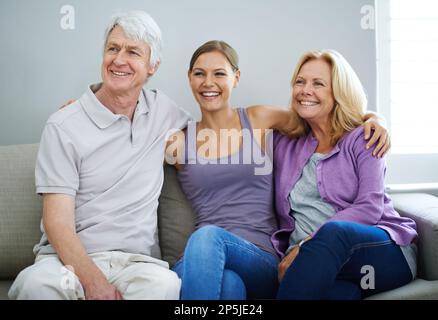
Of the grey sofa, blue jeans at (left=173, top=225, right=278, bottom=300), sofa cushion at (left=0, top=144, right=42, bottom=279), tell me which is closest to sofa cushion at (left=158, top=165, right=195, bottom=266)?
the grey sofa

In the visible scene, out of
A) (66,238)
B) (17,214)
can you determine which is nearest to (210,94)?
(66,238)

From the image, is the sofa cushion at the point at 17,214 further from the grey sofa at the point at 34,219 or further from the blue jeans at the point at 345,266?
the blue jeans at the point at 345,266

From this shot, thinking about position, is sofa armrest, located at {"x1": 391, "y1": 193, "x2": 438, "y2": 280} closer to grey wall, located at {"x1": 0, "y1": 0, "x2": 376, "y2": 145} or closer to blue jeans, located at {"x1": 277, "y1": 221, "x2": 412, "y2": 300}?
blue jeans, located at {"x1": 277, "y1": 221, "x2": 412, "y2": 300}

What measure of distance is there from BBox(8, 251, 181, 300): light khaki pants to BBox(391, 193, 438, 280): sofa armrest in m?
0.78

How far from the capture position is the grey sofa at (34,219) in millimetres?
1629

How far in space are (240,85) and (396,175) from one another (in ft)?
2.70

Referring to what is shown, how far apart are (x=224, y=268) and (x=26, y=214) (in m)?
0.71

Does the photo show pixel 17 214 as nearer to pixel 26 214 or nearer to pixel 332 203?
pixel 26 214

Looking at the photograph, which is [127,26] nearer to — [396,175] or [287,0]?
[287,0]

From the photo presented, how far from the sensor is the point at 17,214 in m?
1.74

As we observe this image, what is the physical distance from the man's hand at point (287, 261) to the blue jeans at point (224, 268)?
3 centimetres

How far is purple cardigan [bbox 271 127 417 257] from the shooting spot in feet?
5.24

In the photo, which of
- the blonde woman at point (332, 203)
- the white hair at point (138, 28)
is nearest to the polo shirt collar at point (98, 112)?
the white hair at point (138, 28)
